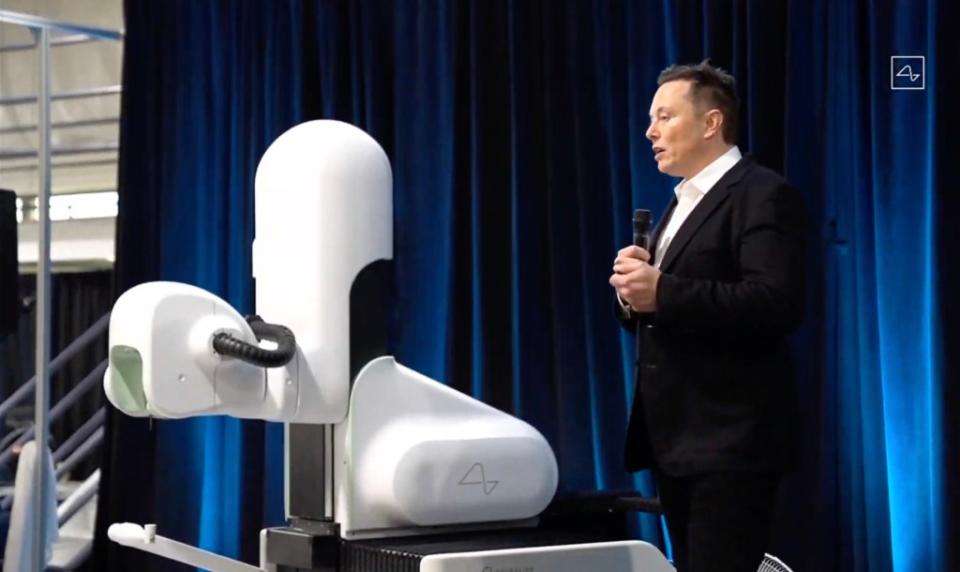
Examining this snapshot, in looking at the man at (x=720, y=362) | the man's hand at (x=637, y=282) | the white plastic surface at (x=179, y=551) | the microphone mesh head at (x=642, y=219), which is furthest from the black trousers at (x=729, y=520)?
the white plastic surface at (x=179, y=551)

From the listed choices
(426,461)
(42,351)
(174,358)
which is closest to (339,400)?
(426,461)

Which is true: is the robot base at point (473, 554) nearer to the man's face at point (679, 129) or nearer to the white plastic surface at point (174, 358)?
the white plastic surface at point (174, 358)

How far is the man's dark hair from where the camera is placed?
174 centimetres

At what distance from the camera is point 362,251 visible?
6.72ft

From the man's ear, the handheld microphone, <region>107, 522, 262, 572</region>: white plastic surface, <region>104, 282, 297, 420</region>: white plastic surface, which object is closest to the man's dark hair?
the man's ear

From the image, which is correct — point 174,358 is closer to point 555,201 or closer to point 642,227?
point 642,227

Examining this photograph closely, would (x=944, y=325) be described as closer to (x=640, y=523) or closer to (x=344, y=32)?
(x=640, y=523)

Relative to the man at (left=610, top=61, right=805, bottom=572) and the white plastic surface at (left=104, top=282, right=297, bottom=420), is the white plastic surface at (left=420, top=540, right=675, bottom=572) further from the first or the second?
the white plastic surface at (left=104, top=282, right=297, bottom=420)

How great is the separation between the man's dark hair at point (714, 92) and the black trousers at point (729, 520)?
19.6 inches

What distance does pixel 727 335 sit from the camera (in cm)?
161

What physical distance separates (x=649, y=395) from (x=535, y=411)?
1.13m

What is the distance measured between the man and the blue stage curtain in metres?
0.77

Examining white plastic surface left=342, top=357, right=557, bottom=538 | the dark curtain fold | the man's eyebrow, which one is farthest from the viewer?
the dark curtain fold

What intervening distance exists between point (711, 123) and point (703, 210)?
0.50 ft
